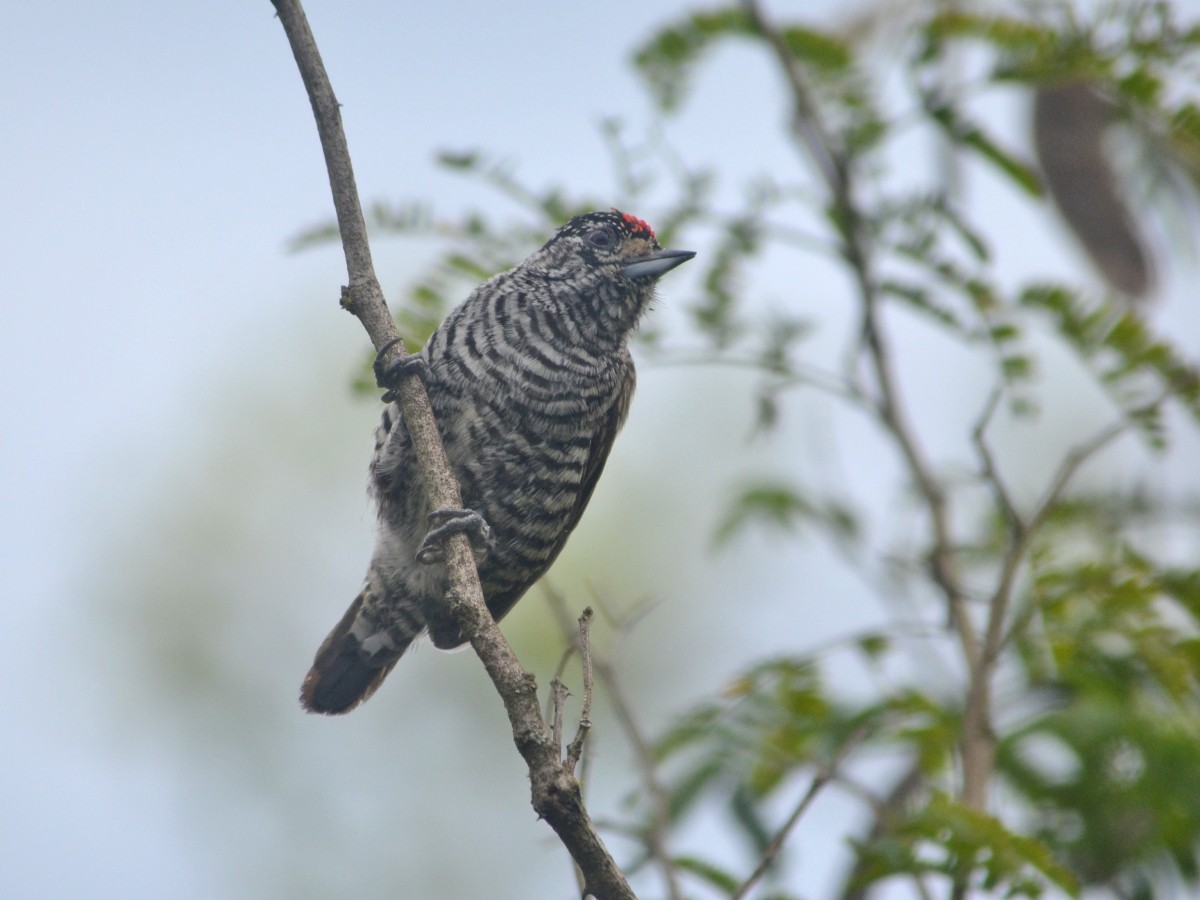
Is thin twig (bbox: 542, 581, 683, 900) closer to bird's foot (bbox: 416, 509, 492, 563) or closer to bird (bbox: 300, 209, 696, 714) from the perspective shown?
bird's foot (bbox: 416, 509, 492, 563)

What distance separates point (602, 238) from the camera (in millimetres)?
3904

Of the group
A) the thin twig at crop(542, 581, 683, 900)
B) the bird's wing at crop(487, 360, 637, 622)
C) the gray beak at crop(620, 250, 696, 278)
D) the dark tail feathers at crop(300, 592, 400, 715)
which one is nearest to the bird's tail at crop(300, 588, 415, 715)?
the dark tail feathers at crop(300, 592, 400, 715)

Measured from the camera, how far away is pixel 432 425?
8.90 ft

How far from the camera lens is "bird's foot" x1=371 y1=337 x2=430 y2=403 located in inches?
113

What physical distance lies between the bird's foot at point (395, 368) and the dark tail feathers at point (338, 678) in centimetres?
94

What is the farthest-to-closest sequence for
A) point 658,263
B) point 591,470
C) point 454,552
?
point 591,470, point 658,263, point 454,552

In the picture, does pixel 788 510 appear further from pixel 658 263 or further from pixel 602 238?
pixel 602 238

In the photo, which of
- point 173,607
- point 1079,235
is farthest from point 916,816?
point 173,607

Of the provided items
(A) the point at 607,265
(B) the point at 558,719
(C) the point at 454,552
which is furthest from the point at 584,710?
(A) the point at 607,265

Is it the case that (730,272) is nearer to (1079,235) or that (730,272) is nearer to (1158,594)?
(1079,235)

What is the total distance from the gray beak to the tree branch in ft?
3.00

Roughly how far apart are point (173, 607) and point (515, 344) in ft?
18.7

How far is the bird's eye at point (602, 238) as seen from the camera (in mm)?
3895

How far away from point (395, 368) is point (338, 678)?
4.04ft
